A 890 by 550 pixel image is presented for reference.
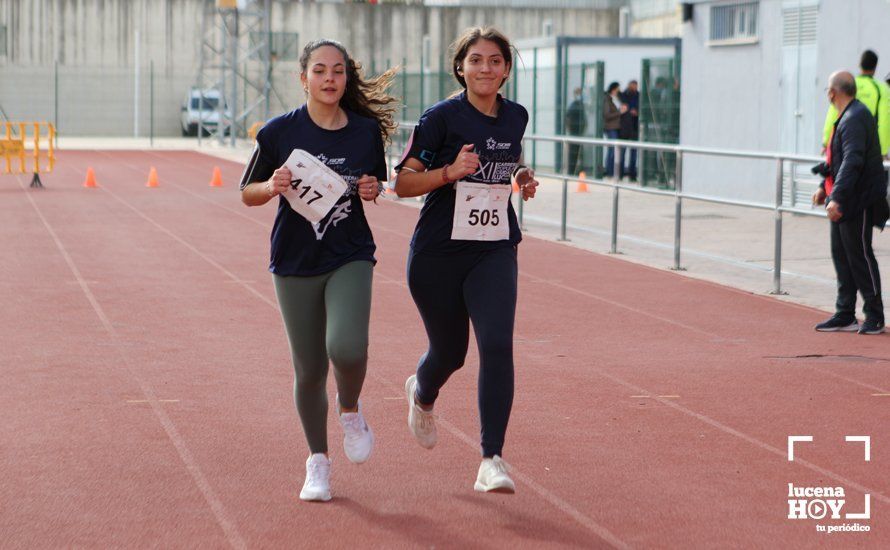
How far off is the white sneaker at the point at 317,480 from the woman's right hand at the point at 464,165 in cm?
117

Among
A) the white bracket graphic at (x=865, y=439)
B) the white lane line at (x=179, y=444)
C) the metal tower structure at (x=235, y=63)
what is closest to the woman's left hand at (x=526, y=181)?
the white lane line at (x=179, y=444)

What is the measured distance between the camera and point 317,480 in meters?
5.55

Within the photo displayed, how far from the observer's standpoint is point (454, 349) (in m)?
5.90

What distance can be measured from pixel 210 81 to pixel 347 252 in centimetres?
4440

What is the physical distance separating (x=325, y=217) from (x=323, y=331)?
17.3 inches

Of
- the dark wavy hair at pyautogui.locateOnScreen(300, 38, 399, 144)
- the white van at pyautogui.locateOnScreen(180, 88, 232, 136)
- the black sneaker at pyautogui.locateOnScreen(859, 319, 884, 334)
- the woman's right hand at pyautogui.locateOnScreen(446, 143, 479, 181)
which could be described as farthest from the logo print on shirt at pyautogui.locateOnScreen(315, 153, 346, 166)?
the white van at pyautogui.locateOnScreen(180, 88, 232, 136)

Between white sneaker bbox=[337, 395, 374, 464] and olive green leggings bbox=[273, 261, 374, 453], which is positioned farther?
white sneaker bbox=[337, 395, 374, 464]

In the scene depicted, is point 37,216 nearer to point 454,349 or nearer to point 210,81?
point 454,349

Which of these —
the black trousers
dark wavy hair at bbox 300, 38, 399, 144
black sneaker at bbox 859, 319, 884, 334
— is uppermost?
dark wavy hair at bbox 300, 38, 399, 144

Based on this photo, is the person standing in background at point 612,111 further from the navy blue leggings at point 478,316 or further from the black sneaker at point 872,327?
the navy blue leggings at point 478,316

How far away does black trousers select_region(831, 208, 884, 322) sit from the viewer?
32.3 feet

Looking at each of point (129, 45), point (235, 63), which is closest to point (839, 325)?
point (235, 63)

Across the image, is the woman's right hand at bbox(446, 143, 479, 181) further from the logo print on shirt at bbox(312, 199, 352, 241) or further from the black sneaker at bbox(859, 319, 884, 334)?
the black sneaker at bbox(859, 319, 884, 334)

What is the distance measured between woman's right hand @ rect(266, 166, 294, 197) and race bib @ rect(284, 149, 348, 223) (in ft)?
0.09
